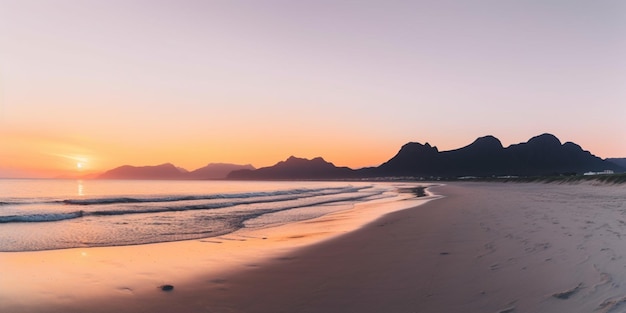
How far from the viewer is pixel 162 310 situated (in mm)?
5891

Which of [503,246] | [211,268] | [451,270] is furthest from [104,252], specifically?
[503,246]

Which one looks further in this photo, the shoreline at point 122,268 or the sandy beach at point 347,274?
the shoreline at point 122,268

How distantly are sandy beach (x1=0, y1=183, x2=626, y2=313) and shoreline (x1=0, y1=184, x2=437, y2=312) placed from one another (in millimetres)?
26

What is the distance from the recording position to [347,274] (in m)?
7.78

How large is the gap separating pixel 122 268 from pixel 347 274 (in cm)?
526

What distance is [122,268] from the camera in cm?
908

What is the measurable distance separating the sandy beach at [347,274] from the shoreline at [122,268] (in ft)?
0.09

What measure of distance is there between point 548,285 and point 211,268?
261 inches

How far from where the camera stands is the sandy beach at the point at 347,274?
5750 millimetres

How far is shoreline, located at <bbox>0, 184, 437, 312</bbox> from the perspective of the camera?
658 centimetres

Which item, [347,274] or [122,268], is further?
[122,268]

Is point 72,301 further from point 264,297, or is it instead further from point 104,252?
point 104,252

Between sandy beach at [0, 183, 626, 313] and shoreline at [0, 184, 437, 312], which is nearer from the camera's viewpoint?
sandy beach at [0, 183, 626, 313]

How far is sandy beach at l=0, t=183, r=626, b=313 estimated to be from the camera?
18.9 feet
